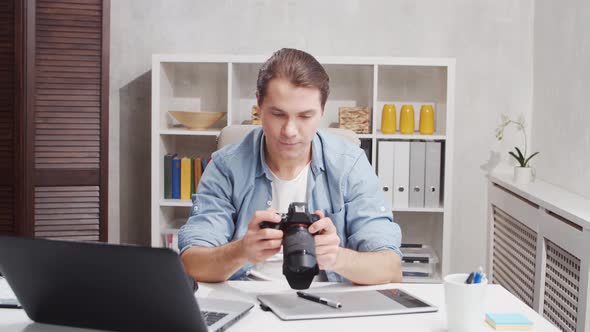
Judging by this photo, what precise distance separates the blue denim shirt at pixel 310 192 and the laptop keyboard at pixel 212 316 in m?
0.51

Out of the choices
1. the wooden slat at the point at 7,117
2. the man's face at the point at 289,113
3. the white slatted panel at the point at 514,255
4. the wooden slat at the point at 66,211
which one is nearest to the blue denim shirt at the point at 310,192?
the man's face at the point at 289,113

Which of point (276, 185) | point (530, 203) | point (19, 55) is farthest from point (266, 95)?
point (19, 55)

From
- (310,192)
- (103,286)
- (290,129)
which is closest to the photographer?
(103,286)

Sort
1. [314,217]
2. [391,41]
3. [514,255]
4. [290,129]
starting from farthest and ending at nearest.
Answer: [391,41] < [514,255] < [290,129] < [314,217]

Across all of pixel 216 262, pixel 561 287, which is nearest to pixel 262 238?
pixel 216 262

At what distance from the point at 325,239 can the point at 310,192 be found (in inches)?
19.7

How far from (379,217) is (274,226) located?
0.53 meters

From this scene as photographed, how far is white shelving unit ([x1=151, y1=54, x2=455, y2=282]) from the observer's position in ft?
11.5

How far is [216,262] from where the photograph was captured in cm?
168

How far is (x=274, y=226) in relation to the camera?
147 centimetres

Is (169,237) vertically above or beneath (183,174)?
beneath

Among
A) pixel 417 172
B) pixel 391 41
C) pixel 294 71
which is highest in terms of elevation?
pixel 391 41

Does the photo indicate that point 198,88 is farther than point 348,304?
Yes

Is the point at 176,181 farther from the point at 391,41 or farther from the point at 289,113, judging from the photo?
the point at 289,113
